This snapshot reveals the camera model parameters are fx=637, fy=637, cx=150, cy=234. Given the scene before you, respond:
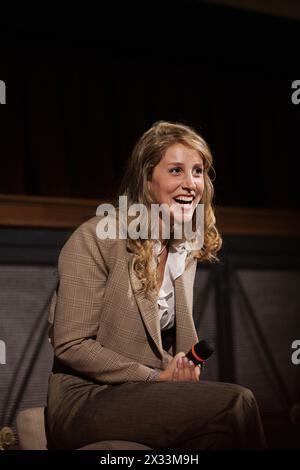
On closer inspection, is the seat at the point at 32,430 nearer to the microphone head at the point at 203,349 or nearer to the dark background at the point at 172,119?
the microphone head at the point at 203,349

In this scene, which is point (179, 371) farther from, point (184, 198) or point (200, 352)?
point (184, 198)

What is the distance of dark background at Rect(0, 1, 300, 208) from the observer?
8.09 feet

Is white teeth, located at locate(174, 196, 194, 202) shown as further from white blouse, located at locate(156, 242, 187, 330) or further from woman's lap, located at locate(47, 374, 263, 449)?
woman's lap, located at locate(47, 374, 263, 449)

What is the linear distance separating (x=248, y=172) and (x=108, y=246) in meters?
1.65

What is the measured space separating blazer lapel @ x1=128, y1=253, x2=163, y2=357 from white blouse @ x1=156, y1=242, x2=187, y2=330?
0.08 m

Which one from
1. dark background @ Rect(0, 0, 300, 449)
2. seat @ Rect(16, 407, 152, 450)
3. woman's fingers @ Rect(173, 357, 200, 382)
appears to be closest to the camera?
woman's fingers @ Rect(173, 357, 200, 382)

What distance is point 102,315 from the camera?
1.35 m

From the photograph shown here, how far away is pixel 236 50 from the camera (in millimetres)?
2770

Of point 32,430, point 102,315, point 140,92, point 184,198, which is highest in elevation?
point 140,92

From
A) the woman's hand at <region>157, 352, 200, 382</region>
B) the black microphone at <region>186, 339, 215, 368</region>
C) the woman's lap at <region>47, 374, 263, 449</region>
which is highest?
the black microphone at <region>186, 339, 215, 368</region>

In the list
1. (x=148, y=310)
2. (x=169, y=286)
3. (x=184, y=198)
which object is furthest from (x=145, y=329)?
(x=184, y=198)

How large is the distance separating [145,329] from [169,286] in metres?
0.15

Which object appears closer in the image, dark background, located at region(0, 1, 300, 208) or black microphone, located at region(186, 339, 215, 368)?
black microphone, located at region(186, 339, 215, 368)

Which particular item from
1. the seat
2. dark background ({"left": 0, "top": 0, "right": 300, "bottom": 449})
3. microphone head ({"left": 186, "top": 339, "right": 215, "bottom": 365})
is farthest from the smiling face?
dark background ({"left": 0, "top": 0, "right": 300, "bottom": 449})
